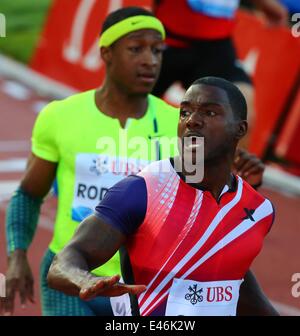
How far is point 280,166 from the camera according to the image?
38.3 feet

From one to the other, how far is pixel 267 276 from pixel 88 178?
3.64 metres

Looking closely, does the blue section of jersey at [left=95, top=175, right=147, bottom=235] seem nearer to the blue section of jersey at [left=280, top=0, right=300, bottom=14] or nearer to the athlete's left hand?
the athlete's left hand

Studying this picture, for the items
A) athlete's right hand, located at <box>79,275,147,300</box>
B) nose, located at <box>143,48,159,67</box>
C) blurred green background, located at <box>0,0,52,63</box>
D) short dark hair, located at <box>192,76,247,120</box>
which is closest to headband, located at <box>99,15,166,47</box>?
nose, located at <box>143,48,159,67</box>

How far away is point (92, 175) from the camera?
19.6ft

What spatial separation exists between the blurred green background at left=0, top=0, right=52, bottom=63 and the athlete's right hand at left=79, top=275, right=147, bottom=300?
10.7 m

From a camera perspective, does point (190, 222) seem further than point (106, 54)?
No

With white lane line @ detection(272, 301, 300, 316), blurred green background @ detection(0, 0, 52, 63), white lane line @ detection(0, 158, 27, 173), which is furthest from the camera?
blurred green background @ detection(0, 0, 52, 63)

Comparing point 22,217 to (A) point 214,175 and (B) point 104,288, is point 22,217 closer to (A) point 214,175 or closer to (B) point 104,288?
(A) point 214,175

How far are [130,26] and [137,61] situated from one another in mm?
219

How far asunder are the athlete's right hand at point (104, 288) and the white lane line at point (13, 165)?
7.45 meters

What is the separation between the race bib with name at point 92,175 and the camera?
19.6 ft

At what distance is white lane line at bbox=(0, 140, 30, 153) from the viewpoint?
12.0 metres

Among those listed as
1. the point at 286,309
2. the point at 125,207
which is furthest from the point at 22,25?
the point at 125,207

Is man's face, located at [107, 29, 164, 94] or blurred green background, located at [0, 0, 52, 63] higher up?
man's face, located at [107, 29, 164, 94]
